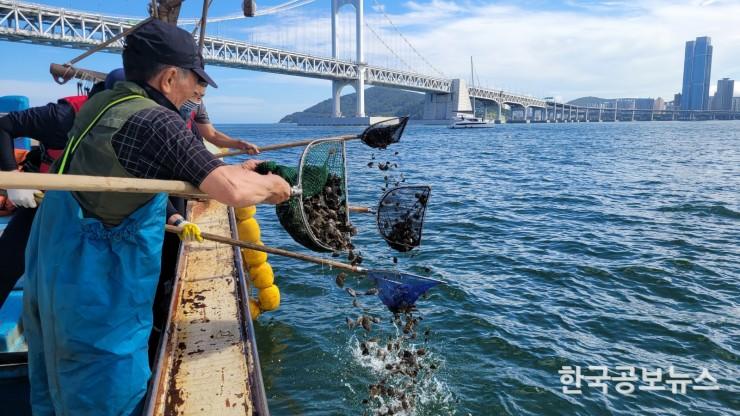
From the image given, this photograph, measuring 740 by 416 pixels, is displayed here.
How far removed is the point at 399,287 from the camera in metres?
4.29

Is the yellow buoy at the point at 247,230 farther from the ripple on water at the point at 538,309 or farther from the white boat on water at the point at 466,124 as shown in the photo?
the white boat on water at the point at 466,124

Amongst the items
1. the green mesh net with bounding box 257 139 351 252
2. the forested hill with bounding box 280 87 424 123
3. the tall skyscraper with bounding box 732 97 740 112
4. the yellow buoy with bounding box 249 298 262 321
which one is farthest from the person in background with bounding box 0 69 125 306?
the tall skyscraper with bounding box 732 97 740 112

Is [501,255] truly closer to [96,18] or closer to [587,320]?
[587,320]

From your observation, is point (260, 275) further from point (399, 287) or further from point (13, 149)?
point (13, 149)

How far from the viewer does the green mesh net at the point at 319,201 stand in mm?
4367

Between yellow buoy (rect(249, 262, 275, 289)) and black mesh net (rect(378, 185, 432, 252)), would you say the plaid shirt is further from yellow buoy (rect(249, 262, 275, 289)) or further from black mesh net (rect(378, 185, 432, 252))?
yellow buoy (rect(249, 262, 275, 289))

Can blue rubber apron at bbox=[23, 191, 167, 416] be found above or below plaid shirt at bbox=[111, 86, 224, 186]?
below

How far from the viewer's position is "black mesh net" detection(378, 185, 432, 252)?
5738 millimetres

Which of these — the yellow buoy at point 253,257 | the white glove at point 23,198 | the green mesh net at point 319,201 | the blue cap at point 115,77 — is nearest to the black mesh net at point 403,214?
the green mesh net at point 319,201

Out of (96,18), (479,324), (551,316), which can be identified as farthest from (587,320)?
(96,18)

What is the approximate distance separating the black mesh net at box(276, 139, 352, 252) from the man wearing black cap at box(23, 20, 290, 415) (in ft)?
6.36

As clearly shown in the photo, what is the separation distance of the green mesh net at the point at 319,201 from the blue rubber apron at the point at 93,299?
1.89 meters

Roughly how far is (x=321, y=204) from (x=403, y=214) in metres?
1.28

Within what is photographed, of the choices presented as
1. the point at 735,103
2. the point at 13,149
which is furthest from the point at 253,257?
the point at 735,103
